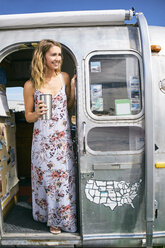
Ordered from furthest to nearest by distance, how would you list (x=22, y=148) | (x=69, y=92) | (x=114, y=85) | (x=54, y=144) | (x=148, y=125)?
1. (x=22, y=148)
2. (x=69, y=92)
3. (x=54, y=144)
4. (x=114, y=85)
5. (x=148, y=125)

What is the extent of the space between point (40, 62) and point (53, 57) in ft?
0.53

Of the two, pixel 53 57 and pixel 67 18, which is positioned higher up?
pixel 67 18

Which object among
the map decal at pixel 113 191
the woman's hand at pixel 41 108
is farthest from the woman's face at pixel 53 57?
the map decal at pixel 113 191

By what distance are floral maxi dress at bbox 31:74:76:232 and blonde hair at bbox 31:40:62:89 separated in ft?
0.44

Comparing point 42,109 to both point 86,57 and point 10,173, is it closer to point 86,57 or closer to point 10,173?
A: point 86,57

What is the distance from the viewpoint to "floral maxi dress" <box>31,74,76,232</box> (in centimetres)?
261

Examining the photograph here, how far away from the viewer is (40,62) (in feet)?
8.34

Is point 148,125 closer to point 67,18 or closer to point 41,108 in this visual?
point 41,108

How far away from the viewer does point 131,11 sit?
2.46 metres

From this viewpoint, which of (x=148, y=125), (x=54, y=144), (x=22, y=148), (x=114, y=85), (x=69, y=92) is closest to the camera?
(x=148, y=125)

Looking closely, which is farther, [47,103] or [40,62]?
[40,62]

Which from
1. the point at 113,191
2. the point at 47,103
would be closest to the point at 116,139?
the point at 113,191

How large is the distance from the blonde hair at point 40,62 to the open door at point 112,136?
1.54 feet

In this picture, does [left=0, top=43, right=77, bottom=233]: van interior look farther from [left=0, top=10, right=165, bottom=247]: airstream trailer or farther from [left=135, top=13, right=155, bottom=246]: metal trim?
[left=135, top=13, right=155, bottom=246]: metal trim
